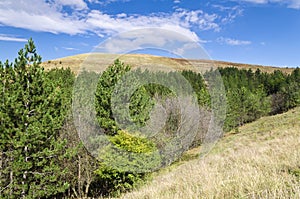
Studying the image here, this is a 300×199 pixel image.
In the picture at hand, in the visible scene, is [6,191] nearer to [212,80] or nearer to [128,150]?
[128,150]

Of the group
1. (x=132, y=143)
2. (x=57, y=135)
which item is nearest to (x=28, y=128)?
(x=57, y=135)

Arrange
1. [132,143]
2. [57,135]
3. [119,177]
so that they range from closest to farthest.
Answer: [132,143], [119,177], [57,135]

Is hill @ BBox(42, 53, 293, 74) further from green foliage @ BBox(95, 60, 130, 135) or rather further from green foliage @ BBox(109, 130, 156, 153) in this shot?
green foliage @ BBox(109, 130, 156, 153)

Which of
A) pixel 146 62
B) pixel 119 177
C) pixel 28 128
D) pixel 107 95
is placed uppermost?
pixel 146 62

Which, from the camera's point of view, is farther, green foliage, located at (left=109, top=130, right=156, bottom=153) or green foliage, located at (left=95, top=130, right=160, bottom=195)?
green foliage, located at (left=95, top=130, right=160, bottom=195)

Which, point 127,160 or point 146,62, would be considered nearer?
point 127,160

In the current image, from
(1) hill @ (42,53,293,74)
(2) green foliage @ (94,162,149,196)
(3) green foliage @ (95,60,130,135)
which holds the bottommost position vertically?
(2) green foliage @ (94,162,149,196)

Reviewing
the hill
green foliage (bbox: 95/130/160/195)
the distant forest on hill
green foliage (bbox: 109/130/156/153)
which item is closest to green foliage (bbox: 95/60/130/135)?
the distant forest on hill

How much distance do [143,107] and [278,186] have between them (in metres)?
17.3

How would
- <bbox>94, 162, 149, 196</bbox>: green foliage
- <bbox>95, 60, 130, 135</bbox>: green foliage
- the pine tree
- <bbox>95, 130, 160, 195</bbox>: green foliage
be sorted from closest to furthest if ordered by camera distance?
the pine tree, <bbox>95, 130, 160, 195</bbox>: green foliage, <bbox>94, 162, 149, 196</bbox>: green foliage, <bbox>95, 60, 130, 135</bbox>: green foliage

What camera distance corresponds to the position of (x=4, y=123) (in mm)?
14953

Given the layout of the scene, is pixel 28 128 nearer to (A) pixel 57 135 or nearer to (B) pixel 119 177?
(A) pixel 57 135

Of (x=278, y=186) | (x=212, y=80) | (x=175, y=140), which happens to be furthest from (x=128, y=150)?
(x=278, y=186)

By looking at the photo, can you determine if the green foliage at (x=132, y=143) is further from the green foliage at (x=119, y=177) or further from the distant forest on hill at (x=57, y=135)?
the green foliage at (x=119, y=177)
